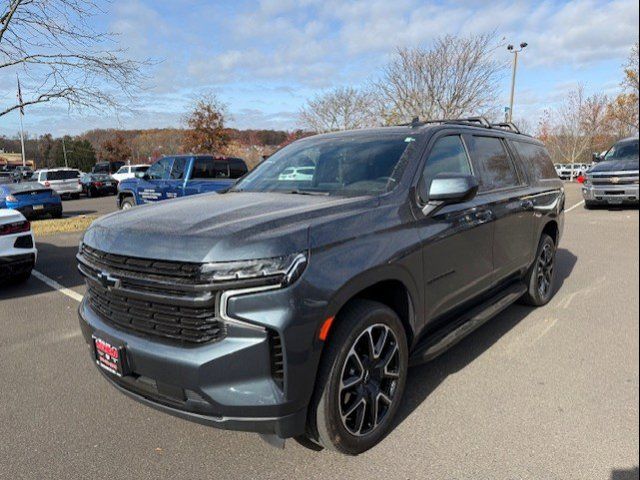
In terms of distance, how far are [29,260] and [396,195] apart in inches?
214

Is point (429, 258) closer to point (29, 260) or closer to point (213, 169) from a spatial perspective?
point (29, 260)

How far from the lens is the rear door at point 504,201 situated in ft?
13.0

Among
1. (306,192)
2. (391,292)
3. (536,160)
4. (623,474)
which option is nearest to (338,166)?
(306,192)

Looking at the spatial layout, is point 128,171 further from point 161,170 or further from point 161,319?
point 161,319

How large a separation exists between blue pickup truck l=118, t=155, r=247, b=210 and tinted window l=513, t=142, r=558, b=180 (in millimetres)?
7041

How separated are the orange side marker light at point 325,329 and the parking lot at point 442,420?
2.66 ft

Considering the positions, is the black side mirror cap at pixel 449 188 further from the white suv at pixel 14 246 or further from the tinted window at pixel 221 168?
the tinted window at pixel 221 168

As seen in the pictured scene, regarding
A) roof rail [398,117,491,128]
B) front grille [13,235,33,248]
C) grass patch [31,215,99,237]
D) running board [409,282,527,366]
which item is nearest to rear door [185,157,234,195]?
grass patch [31,215,99,237]

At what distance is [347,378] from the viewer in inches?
103

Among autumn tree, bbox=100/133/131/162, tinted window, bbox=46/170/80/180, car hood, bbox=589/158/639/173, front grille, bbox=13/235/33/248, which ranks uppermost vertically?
autumn tree, bbox=100/133/131/162

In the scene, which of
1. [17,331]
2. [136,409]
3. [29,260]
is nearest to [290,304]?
[136,409]

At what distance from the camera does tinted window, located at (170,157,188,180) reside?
11866 mm

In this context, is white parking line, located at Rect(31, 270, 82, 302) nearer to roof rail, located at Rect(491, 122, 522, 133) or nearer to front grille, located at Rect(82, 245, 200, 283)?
front grille, located at Rect(82, 245, 200, 283)

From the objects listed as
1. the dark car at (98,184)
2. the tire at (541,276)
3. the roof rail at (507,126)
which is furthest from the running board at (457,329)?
the dark car at (98,184)
